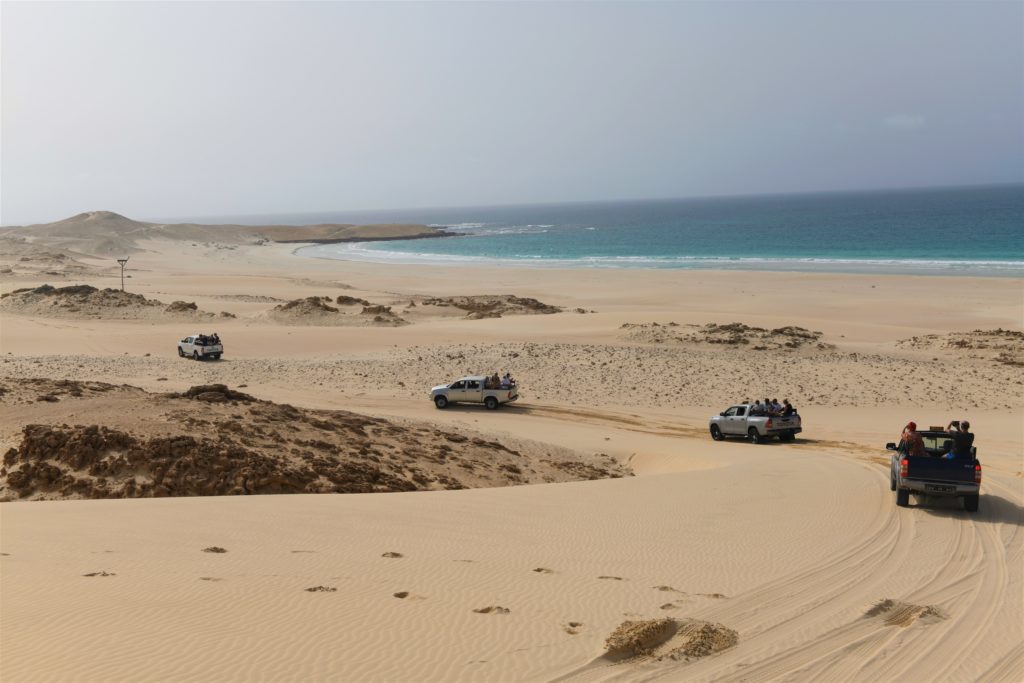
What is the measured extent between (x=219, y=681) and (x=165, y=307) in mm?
50927

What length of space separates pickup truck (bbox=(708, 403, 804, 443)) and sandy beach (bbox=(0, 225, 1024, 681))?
568mm

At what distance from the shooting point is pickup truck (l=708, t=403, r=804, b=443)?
76.6 feet

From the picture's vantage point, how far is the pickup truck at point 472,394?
2809 centimetres

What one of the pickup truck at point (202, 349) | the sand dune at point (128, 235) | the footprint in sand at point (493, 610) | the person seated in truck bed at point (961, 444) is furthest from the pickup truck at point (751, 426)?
the sand dune at point (128, 235)

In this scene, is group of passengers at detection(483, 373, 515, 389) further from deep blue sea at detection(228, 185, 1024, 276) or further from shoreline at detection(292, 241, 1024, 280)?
deep blue sea at detection(228, 185, 1024, 276)

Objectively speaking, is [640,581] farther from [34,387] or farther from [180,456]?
[34,387]

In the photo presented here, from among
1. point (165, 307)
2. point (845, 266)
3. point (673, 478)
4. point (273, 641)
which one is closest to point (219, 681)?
point (273, 641)

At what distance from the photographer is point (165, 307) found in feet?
177

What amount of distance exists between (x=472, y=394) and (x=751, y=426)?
9.32 metres

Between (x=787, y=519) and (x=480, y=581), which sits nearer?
(x=480, y=581)

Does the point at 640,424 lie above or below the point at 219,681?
below

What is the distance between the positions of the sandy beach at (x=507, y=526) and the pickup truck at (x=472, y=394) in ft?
1.60

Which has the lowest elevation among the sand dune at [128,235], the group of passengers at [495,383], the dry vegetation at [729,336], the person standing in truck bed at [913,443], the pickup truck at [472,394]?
the pickup truck at [472,394]

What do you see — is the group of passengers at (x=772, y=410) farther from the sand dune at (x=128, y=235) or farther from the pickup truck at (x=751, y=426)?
the sand dune at (x=128, y=235)
